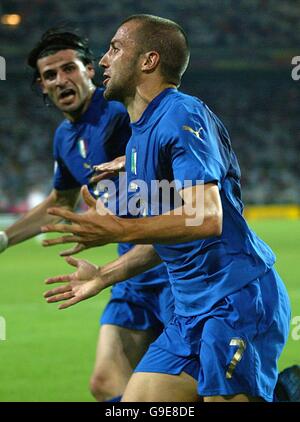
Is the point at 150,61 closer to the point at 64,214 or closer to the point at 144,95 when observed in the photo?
the point at 144,95

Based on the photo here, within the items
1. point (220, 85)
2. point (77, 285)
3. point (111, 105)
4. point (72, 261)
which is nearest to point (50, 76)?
point (111, 105)

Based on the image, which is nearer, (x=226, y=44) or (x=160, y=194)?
(x=160, y=194)

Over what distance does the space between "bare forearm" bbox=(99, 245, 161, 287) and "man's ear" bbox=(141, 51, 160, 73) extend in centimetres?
93

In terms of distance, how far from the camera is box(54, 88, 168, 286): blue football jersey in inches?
205

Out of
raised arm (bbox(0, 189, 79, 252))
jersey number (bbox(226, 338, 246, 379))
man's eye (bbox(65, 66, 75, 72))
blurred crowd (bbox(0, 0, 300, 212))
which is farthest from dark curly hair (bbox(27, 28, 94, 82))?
blurred crowd (bbox(0, 0, 300, 212))

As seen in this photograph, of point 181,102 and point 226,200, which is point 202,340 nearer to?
point 226,200

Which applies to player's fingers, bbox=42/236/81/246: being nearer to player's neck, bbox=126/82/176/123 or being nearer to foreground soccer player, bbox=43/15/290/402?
foreground soccer player, bbox=43/15/290/402

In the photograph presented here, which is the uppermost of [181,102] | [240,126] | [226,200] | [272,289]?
[181,102]

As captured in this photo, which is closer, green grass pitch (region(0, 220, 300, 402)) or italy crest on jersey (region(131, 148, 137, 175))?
italy crest on jersey (region(131, 148, 137, 175))

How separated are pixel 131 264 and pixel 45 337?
4046mm
